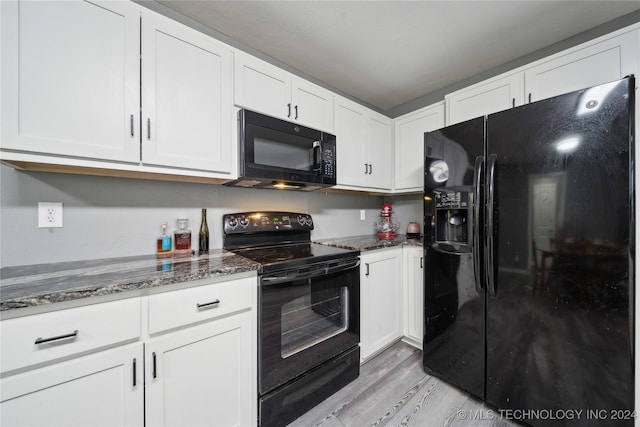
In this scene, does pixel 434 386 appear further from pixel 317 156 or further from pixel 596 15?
pixel 596 15

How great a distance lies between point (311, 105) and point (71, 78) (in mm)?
1310

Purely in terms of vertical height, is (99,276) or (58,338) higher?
(99,276)

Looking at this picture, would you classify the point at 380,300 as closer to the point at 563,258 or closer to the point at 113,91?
the point at 563,258

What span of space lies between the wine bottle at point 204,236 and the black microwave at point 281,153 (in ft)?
0.96

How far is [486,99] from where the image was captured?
5.99 ft

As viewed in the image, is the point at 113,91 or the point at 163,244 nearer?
the point at 113,91

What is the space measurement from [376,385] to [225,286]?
133cm

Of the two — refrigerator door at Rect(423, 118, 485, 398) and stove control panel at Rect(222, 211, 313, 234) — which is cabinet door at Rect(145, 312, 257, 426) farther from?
refrigerator door at Rect(423, 118, 485, 398)

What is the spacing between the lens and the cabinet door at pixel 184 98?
119 centimetres

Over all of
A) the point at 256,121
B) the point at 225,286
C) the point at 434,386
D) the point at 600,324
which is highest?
the point at 256,121

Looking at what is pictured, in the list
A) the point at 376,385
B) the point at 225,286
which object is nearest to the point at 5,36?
the point at 225,286

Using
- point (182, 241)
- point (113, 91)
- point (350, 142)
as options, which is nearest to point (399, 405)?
point (182, 241)

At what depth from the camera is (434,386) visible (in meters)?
1.65

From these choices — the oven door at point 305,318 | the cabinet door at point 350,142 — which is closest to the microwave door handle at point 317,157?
the cabinet door at point 350,142
